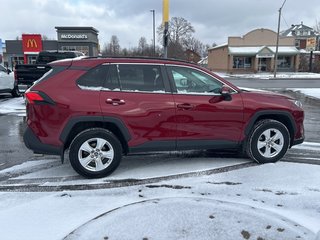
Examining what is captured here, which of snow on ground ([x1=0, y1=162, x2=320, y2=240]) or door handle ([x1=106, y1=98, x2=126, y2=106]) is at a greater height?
door handle ([x1=106, y1=98, x2=126, y2=106])

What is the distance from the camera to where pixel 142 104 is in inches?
205

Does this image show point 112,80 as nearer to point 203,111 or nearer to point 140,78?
point 140,78

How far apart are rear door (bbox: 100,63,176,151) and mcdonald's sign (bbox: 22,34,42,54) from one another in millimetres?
24390

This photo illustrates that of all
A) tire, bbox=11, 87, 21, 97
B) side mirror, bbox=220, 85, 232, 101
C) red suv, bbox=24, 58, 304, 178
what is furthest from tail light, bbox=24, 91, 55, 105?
tire, bbox=11, 87, 21, 97

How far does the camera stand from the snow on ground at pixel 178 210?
143 inches

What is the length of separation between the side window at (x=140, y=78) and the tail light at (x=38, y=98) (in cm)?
105

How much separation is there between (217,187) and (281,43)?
187ft

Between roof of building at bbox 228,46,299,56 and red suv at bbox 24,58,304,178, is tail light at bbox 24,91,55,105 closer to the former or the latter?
red suv at bbox 24,58,304,178

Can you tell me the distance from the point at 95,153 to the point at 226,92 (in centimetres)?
215

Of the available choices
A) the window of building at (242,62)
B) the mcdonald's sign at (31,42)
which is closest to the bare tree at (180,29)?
the window of building at (242,62)

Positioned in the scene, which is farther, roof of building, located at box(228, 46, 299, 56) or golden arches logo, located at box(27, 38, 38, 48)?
roof of building, located at box(228, 46, 299, 56)

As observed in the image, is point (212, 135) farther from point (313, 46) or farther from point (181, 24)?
point (181, 24)

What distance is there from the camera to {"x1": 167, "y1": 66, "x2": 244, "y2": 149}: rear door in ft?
17.8

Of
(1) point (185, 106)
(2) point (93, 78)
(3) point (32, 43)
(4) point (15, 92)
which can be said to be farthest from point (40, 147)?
(3) point (32, 43)
